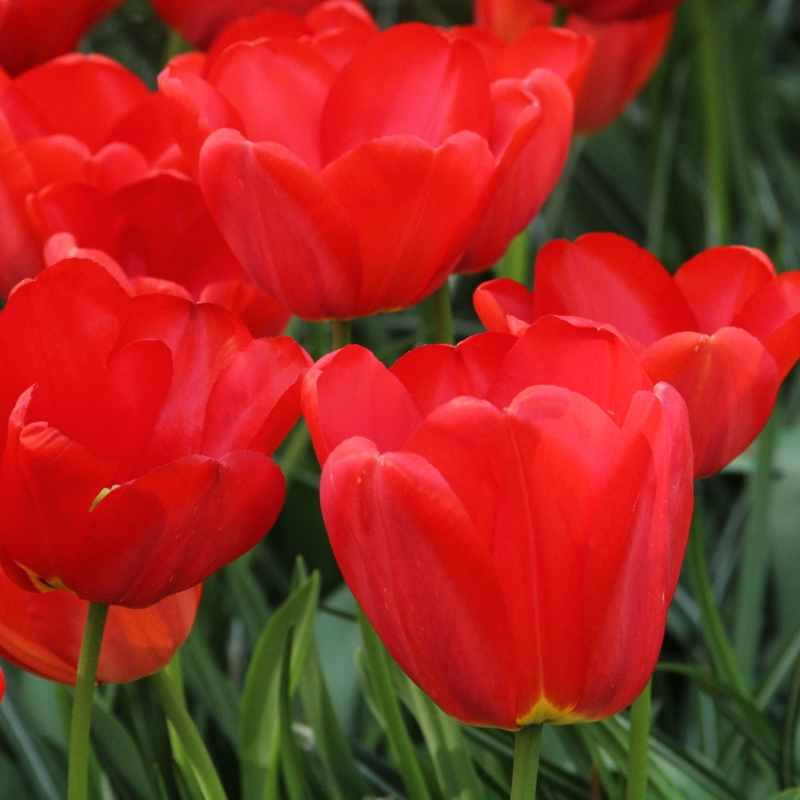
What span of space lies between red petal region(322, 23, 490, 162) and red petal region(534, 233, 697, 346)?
2.3 inches

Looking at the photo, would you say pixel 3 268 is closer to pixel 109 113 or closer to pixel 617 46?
pixel 109 113

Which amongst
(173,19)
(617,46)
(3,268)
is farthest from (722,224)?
(3,268)

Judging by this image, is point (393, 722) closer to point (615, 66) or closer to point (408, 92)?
point (408, 92)

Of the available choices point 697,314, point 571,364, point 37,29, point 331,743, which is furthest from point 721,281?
point 37,29

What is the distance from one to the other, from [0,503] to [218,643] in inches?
14.5

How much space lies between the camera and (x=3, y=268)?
1.32 feet

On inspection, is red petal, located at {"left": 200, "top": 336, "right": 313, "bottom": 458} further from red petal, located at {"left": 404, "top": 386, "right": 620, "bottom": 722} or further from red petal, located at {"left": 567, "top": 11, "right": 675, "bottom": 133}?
red petal, located at {"left": 567, "top": 11, "right": 675, "bottom": 133}

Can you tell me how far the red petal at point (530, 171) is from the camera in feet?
1.26

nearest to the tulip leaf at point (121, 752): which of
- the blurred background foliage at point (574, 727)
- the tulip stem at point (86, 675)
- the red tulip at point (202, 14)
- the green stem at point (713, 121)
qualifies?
the blurred background foliage at point (574, 727)

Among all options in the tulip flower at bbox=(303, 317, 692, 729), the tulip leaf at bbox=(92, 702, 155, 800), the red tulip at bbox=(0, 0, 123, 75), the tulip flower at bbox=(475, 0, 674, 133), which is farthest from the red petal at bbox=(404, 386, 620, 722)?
the tulip flower at bbox=(475, 0, 674, 133)

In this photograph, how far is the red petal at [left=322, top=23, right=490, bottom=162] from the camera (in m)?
0.38

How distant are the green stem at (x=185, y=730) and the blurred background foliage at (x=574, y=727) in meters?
0.05

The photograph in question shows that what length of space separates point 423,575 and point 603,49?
0.57m

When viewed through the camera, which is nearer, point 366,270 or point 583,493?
point 583,493
